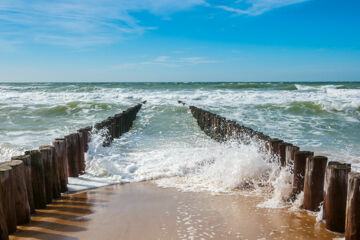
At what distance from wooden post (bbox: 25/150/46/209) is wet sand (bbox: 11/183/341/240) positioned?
14 cm

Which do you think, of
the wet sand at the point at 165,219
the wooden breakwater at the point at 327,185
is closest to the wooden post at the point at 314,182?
the wooden breakwater at the point at 327,185

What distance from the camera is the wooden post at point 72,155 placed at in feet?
17.5

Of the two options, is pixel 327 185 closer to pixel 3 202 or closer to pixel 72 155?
pixel 3 202

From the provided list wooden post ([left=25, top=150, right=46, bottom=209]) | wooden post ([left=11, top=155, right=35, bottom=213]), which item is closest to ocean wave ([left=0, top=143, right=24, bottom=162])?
wooden post ([left=25, top=150, right=46, bottom=209])

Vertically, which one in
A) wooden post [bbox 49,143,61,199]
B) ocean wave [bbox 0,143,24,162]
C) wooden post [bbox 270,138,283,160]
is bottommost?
ocean wave [bbox 0,143,24,162]

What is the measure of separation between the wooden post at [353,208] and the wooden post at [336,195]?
0.83 feet

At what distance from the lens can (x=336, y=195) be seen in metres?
3.40

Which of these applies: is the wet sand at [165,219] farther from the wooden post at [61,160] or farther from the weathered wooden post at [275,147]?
the weathered wooden post at [275,147]

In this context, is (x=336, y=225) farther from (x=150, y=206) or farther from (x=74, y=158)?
(x=74, y=158)

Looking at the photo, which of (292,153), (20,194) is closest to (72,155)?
(20,194)

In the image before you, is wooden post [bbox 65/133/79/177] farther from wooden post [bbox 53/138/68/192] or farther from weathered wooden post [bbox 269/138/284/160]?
weathered wooden post [bbox 269/138/284/160]

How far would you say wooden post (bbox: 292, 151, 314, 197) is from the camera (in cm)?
417

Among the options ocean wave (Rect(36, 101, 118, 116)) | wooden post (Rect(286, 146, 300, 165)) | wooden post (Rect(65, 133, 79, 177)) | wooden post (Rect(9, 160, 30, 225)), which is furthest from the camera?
ocean wave (Rect(36, 101, 118, 116))

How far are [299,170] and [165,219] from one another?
1.83 metres
